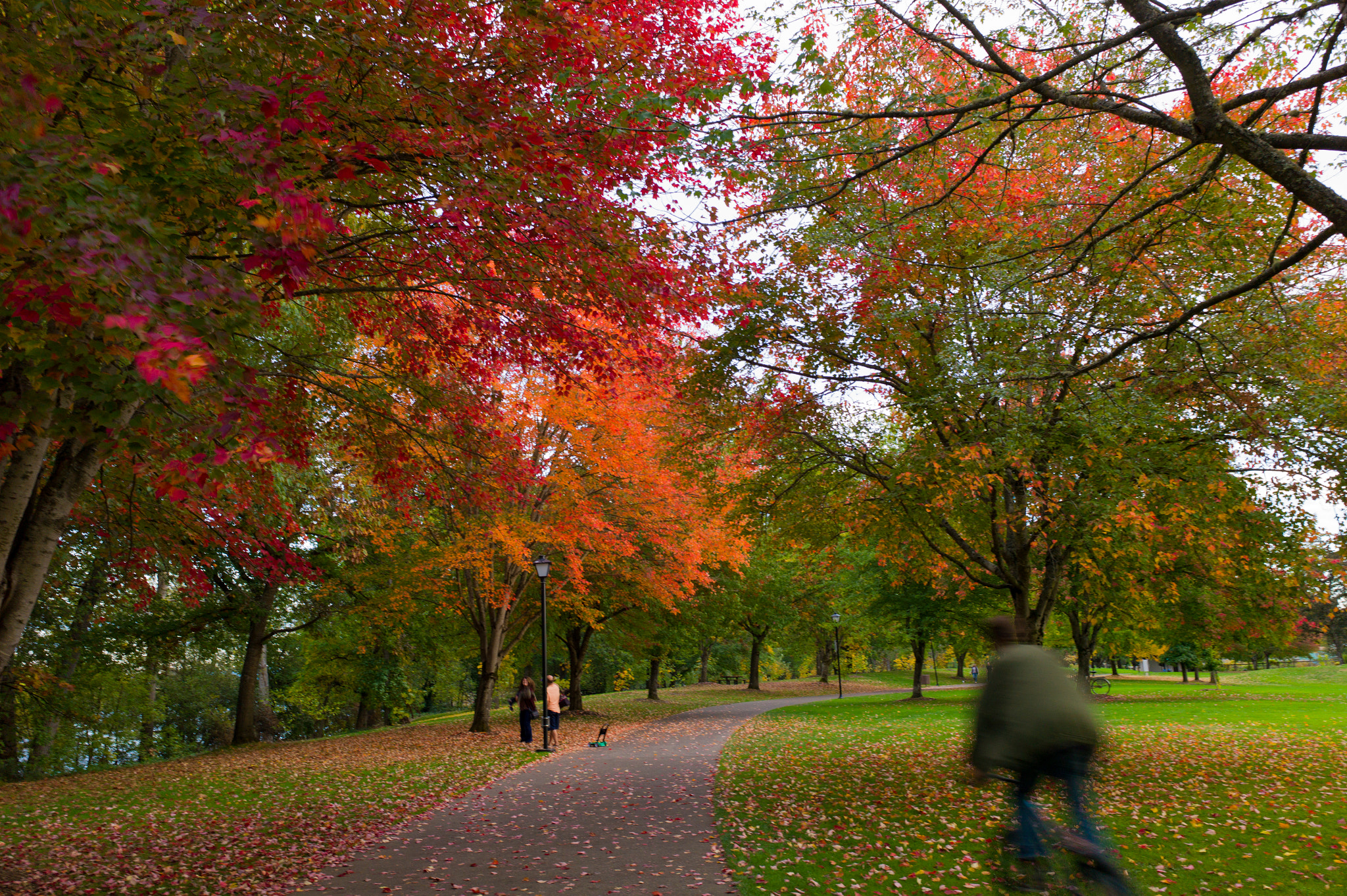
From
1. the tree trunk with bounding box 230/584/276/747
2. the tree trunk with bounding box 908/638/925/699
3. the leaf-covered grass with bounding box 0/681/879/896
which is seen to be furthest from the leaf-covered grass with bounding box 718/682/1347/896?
the tree trunk with bounding box 908/638/925/699

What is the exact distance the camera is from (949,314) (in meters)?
9.91

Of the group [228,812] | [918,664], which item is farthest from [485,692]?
[918,664]

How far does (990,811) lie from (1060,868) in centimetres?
442

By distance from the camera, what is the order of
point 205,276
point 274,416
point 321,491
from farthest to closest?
1. point 321,491
2. point 274,416
3. point 205,276

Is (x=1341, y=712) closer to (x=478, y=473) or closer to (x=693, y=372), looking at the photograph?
(x=693, y=372)

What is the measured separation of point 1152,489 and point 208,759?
19409 mm

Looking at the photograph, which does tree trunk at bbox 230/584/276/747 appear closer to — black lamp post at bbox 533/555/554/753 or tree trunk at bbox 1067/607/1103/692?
black lamp post at bbox 533/555/554/753

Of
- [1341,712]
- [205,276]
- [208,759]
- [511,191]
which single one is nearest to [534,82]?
[511,191]

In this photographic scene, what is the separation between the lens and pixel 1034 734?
166 inches

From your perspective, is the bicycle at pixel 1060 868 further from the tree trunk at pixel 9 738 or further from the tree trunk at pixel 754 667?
the tree trunk at pixel 754 667

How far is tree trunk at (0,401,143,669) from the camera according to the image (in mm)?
5293

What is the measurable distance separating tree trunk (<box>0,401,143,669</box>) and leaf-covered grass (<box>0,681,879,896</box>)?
8.72 feet

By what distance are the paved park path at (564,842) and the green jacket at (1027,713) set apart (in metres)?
2.83

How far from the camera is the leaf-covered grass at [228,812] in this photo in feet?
22.4
